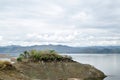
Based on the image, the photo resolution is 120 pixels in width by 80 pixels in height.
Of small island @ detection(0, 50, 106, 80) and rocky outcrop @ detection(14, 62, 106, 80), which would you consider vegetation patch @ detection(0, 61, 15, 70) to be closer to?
rocky outcrop @ detection(14, 62, 106, 80)

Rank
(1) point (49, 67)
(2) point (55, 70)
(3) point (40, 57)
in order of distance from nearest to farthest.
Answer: (1) point (49, 67) < (2) point (55, 70) < (3) point (40, 57)

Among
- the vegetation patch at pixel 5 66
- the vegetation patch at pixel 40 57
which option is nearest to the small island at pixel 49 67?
the vegetation patch at pixel 40 57

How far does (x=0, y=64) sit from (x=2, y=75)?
4.78 ft

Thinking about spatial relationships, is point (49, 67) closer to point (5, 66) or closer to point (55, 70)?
point (55, 70)

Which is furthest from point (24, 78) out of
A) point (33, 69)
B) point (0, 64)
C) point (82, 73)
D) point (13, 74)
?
point (82, 73)

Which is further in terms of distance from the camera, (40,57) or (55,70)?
(40,57)

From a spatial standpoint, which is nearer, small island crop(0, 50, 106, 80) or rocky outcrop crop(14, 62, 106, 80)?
rocky outcrop crop(14, 62, 106, 80)

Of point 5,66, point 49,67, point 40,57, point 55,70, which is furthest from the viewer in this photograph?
point 40,57

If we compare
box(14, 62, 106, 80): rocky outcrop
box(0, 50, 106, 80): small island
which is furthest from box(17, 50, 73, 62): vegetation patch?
box(14, 62, 106, 80): rocky outcrop

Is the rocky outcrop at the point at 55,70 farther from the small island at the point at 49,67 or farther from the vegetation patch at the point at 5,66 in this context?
the vegetation patch at the point at 5,66

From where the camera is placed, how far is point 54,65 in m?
65.0

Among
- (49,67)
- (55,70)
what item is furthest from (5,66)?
(55,70)

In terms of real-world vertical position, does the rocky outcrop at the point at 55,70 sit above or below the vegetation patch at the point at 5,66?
below

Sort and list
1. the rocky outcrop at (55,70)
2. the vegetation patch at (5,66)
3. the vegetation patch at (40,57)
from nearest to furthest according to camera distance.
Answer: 1. the vegetation patch at (5,66)
2. the rocky outcrop at (55,70)
3. the vegetation patch at (40,57)
